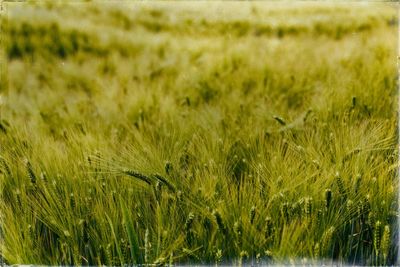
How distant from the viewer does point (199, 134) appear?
4.65 ft

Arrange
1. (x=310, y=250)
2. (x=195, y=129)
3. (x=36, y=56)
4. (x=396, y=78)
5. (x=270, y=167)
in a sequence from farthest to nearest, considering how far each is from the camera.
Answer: (x=36, y=56), (x=396, y=78), (x=195, y=129), (x=270, y=167), (x=310, y=250)

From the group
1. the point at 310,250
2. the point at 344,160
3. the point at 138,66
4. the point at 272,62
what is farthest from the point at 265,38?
the point at 310,250

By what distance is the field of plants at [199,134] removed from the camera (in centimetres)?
114

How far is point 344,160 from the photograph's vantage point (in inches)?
49.1

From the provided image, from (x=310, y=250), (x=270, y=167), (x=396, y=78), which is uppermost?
(x=396, y=78)

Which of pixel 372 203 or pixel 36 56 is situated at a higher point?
pixel 36 56

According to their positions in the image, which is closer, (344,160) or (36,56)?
(344,160)

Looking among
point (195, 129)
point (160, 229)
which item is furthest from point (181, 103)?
point (160, 229)

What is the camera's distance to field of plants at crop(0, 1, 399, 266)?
3.73 ft

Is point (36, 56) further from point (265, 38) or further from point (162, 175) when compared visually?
point (162, 175)

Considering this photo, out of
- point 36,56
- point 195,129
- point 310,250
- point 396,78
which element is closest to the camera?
point 310,250

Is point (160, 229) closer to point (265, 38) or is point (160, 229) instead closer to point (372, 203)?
point (372, 203)

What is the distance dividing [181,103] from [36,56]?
70 centimetres

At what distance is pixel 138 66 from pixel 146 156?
82 centimetres
